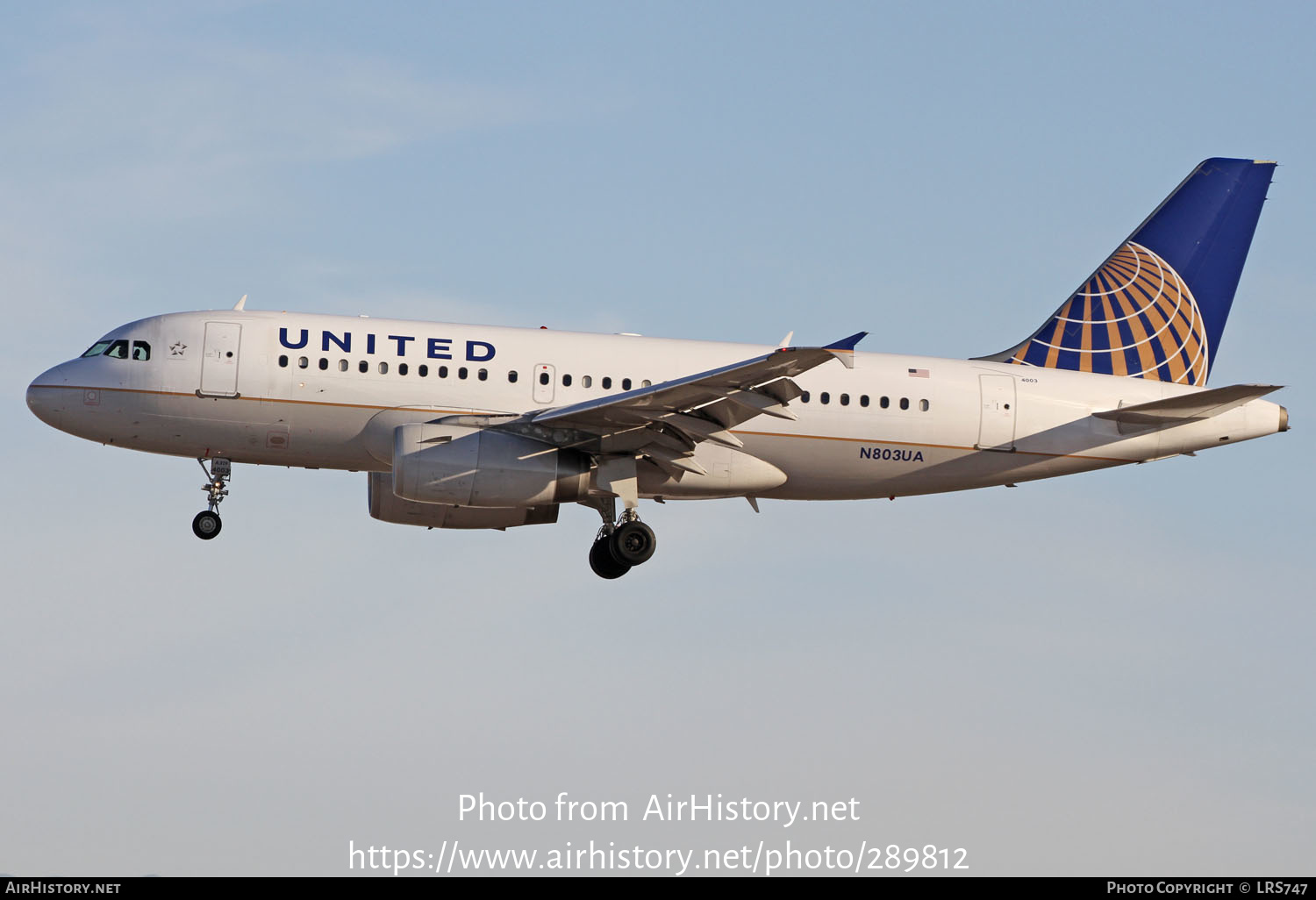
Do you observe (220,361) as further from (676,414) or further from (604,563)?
(676,414)

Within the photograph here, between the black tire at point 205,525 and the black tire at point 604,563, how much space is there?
7165 millimetres

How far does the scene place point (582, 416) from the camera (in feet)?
101

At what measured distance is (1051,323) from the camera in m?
38.2

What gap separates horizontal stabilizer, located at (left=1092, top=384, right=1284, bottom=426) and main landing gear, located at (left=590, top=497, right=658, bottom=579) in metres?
9.53

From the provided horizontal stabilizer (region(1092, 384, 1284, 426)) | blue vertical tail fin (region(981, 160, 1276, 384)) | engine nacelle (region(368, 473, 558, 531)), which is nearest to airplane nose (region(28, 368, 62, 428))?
engine nacelle (region(368, 473, 558, 531))

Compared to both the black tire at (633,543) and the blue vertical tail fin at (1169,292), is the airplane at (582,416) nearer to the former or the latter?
the black tire at (633,543)

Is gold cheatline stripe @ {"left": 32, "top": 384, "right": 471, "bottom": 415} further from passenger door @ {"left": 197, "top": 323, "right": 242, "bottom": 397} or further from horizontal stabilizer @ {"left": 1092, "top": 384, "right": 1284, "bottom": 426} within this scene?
horizontal stabilizer @ {"left": 1092, "top": 384, "right": 1284, "bottom": 426}

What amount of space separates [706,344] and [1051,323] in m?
8.46

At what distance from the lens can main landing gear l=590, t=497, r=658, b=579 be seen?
3278 cm

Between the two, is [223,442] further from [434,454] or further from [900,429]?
[900,429]

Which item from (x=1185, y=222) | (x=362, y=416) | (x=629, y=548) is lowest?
(x=629, y=548)

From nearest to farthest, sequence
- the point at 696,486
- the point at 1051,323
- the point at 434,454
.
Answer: the point at 434,454 < the point at 696,486 < the point at 1051,323

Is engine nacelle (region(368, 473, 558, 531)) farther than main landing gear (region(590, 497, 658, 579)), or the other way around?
engine nacelle (region(368, 473, 558, 531))

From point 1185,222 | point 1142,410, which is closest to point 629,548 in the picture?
point 1142,410
